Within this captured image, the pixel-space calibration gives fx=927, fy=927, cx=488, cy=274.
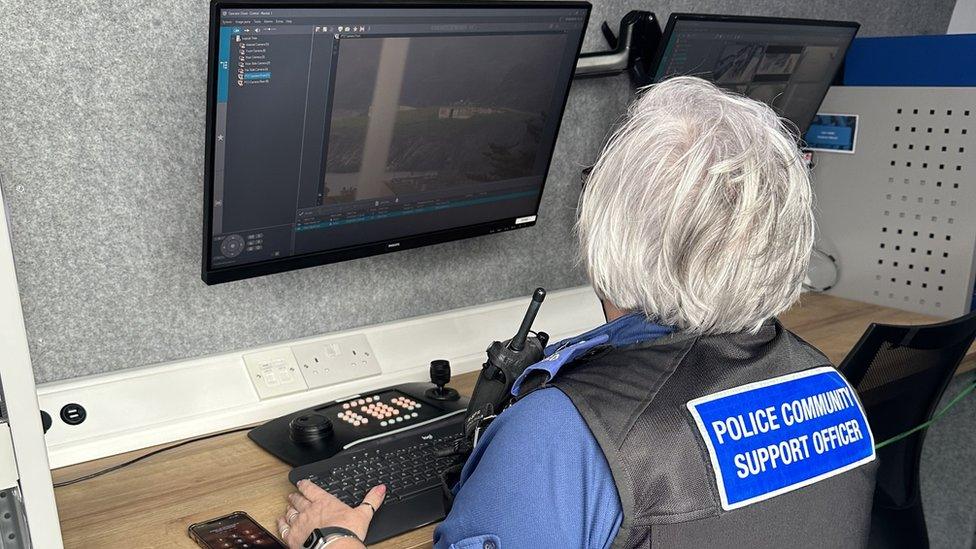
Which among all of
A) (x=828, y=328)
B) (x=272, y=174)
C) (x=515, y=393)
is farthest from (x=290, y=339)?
(x=828, y=328)

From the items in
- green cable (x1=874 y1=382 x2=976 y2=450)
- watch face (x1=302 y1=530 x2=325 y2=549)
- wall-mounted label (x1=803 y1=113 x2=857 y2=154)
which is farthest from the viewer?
wall-mounted label (x1=803 y1=113 x2=857 y2=154)

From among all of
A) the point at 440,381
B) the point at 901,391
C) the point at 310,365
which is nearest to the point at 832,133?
the point at 901,391

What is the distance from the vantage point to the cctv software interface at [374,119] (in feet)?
3.25

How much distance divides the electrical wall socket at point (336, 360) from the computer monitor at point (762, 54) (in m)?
0.63

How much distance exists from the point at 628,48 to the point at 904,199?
2.23 feet

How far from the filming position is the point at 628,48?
5.07 ft

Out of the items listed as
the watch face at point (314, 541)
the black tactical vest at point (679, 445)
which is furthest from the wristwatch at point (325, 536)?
the black tactical vest at point (679, 445)

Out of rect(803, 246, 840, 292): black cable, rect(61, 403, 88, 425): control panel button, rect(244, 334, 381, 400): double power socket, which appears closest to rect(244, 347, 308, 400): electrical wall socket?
rect(244, 334, 381, 400): double power socket

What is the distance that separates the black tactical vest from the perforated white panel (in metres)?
1.09

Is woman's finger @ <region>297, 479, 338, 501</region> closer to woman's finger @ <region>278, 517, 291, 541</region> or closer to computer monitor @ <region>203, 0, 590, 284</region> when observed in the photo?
woman's finger @ <region>278, 517, 291, 541</region>

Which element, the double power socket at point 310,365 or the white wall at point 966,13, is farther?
the white wall at point 966,13

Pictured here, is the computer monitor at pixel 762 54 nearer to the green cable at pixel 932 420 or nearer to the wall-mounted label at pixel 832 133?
the wall-mounted label at pixel 832 133

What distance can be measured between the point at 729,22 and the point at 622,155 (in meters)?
0.71

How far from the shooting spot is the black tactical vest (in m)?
0.72
